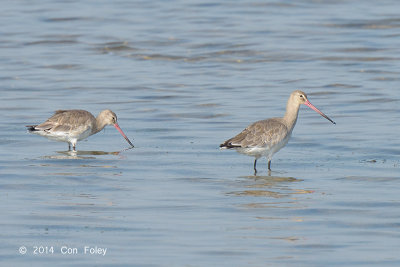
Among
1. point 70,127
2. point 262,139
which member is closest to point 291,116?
point 262,139

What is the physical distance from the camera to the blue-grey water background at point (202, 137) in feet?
28.5

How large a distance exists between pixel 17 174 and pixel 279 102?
7.64 metres

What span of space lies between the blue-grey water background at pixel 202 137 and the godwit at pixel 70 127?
27 centimetres

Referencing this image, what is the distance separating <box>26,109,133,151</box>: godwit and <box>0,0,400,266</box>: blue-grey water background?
0.90ft

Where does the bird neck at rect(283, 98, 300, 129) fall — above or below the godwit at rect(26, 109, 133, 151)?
above

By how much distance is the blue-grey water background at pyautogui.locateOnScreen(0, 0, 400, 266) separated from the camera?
28.5 feet

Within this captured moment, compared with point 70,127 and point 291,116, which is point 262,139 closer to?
point 291,116

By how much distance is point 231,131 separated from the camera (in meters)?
15.5

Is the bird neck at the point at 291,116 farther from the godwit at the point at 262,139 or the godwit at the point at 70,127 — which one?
the godwit at the point at 70,127

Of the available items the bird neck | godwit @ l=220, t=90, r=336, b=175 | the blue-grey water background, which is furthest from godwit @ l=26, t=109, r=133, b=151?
the bird neck

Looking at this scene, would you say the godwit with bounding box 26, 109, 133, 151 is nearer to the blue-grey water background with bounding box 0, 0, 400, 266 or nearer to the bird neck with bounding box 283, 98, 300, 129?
the blue-grey water background with bounding box 0, 0, 400, 266

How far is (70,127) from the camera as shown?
14.2 m

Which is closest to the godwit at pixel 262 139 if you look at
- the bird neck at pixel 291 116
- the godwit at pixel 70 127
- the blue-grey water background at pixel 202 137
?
the bird neck at pixel 291 116

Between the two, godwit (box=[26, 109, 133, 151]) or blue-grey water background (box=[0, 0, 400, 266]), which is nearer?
blue-grey water background (box=[0, 0, 400, 266])
